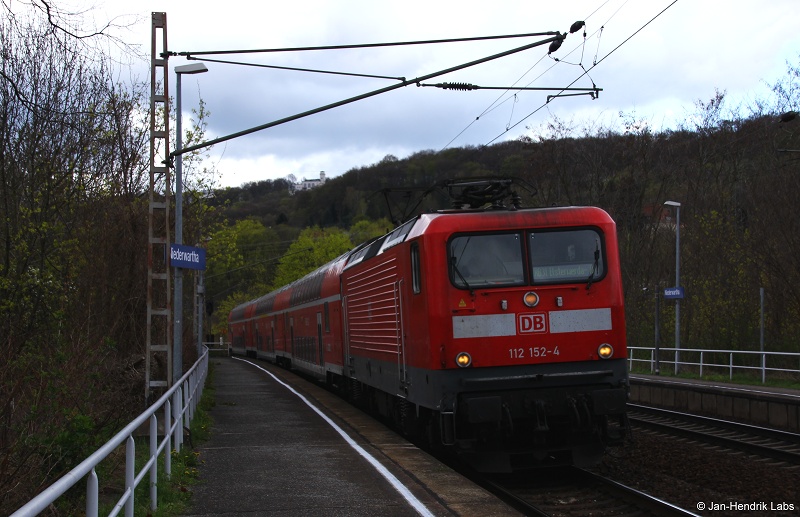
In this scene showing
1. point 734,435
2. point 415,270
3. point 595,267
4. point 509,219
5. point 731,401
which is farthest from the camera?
point 731,401

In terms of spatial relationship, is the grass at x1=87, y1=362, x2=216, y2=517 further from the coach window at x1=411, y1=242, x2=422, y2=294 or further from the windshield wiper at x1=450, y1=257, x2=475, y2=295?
the windshield wiper at x1=450, y1=257, x2=475, y2=295

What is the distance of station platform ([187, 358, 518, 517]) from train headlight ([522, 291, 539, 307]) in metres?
2.03

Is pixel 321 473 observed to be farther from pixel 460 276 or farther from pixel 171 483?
pixel 460 276

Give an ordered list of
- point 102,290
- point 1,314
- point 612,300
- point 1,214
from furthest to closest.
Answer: point 102,290 < point 1,214 < point 1,314 < point 612,300

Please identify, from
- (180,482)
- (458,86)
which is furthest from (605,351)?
(458,86)

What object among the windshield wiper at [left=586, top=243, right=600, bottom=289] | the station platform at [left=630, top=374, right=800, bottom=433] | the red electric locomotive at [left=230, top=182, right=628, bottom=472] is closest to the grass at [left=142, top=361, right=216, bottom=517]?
the red electric locomotive at [left=230, top=182, right=628, bottom=472]

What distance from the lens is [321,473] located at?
958 cm

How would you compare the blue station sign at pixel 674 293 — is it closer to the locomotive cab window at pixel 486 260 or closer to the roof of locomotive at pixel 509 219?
the roof of locomotive at pixel 509 219

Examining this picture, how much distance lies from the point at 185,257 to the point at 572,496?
6722 millimetres

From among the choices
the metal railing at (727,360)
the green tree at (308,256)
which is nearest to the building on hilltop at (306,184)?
the green tree at (308,256)

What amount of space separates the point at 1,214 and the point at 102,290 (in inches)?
100

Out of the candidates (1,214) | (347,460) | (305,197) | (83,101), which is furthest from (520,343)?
(305,197)

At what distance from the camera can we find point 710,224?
1231 inches

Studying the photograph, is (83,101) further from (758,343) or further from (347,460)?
(758,343)
